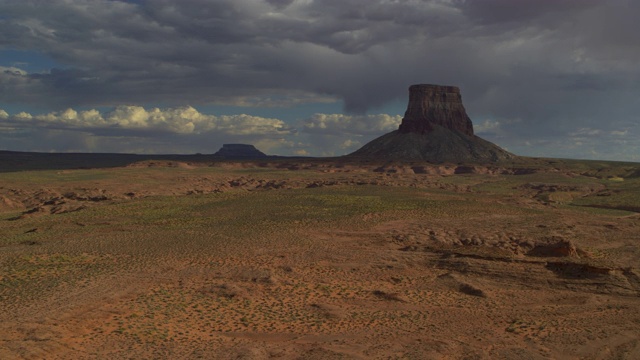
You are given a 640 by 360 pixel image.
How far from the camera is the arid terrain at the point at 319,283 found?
81.9ft

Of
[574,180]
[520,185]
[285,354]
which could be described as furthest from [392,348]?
[574,180]

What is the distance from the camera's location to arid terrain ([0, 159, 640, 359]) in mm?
24969

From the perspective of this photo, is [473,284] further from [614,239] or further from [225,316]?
[614,239]

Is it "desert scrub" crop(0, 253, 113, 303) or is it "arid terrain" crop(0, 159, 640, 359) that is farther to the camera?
"desert scrub" crop(0, 253, 113, 303)

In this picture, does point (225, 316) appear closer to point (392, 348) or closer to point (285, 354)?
point (285, 354)

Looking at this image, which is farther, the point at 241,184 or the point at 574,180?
the point at 574,180

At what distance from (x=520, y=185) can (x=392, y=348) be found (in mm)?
106928

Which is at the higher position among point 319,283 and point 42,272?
point 42,272

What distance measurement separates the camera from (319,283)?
34.9 metres

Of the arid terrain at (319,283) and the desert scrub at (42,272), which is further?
the desert scrub at (42,272)

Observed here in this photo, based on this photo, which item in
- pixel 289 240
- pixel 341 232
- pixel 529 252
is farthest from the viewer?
pixel 341 232

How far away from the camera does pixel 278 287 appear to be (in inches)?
1329

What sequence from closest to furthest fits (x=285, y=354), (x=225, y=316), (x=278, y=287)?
(x=285, y=354), (x=225, y=316), (x=278, y=287)

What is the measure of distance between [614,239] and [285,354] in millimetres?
40104
